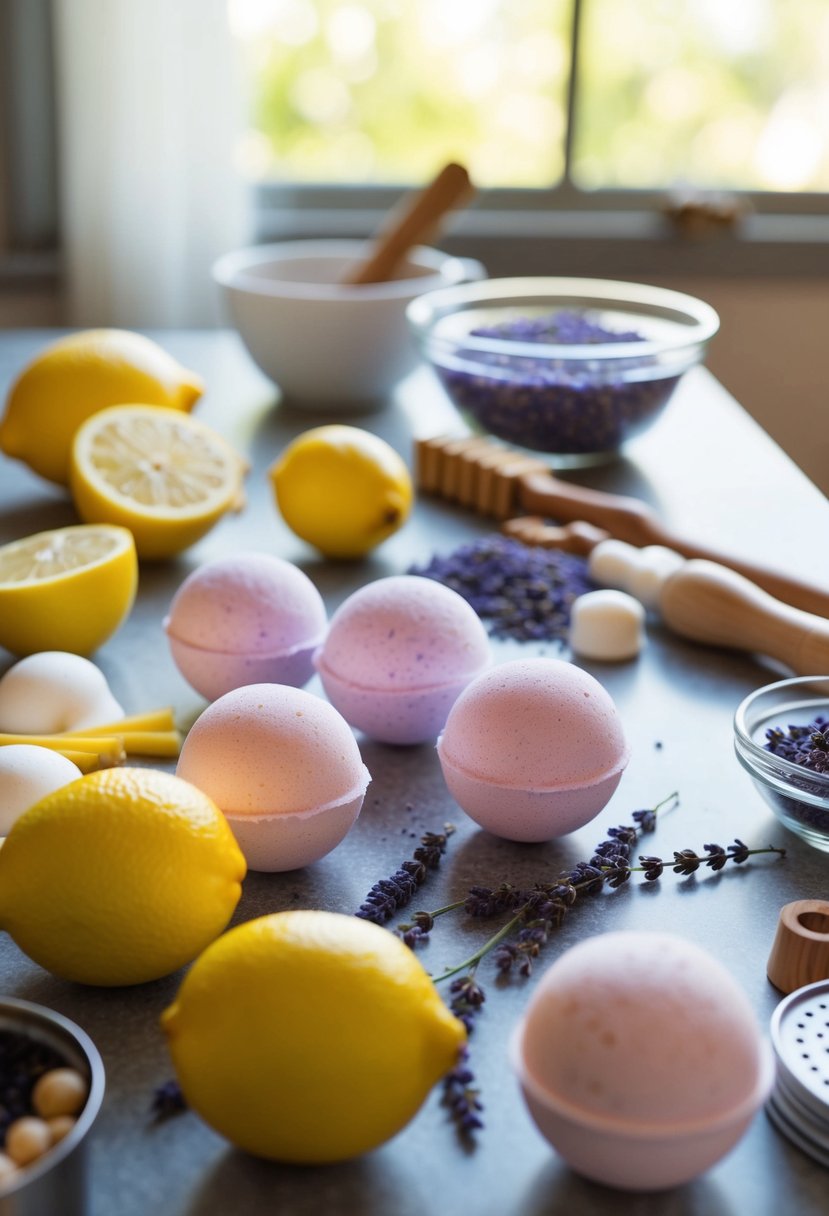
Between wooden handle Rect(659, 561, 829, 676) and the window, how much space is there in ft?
6.13

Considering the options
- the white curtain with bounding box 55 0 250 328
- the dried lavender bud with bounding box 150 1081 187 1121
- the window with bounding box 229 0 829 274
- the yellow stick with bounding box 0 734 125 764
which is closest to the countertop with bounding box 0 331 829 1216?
the dried lavender bud with bounding box 150 1081 187 1121

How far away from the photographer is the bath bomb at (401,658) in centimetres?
94

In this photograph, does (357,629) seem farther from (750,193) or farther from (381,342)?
(750,193)

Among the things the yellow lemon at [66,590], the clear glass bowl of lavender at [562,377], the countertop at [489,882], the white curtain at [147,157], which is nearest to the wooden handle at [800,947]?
the countertop at [489,882]

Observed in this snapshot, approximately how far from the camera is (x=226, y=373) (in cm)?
198

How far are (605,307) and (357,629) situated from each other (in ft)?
3.35

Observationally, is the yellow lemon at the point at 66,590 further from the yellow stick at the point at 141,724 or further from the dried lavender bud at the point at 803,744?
the dried lavender bud at the point at 803,744

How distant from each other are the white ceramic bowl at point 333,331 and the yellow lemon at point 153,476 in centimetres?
37

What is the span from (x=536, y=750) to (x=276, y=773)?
0.49ft

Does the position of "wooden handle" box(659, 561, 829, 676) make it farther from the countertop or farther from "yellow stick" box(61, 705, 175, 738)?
"yellow stick" box(61, 705, 175, 738)

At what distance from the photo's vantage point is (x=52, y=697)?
94cm

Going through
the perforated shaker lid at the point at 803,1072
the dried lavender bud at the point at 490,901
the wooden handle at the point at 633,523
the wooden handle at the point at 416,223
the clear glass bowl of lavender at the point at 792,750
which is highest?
the wooden handle at the point at 416,223

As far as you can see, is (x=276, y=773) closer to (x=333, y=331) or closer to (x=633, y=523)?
(x=633, y=523)

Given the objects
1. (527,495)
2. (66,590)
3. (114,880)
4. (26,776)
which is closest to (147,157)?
(527,495)
